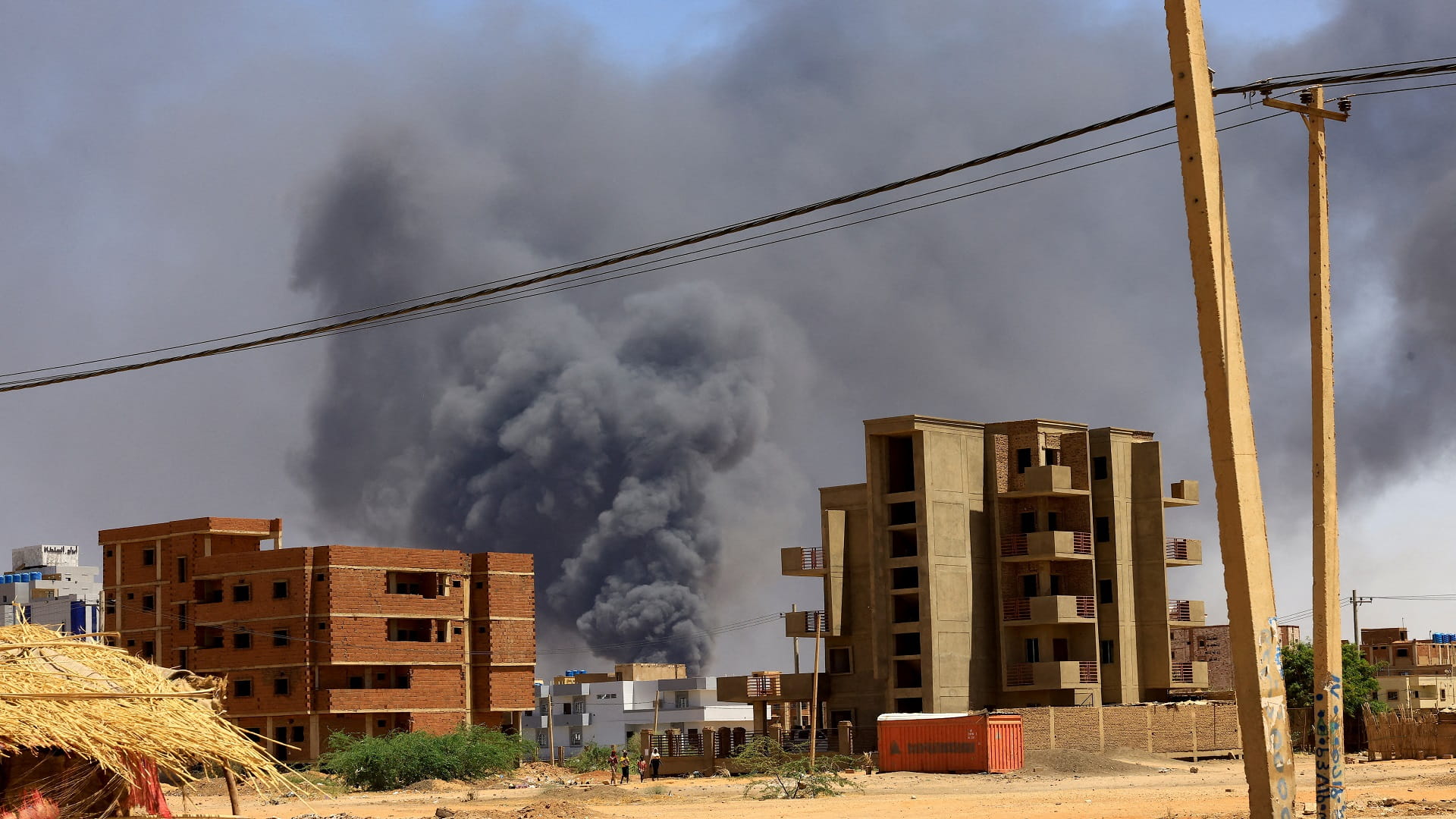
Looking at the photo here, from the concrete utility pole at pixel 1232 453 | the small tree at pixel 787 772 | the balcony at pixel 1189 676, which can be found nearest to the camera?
the concrete utility pole at pixel 1232 453

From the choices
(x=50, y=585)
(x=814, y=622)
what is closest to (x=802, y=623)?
(x=814, y=622)

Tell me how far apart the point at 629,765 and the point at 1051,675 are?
918 inches

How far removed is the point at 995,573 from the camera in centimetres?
9019

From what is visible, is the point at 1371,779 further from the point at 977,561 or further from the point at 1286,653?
the point at 1286,653

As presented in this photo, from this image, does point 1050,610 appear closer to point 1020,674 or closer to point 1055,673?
point 1055,673

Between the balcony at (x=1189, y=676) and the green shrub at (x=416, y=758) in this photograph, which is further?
the balcony at (x=1189, y=676)

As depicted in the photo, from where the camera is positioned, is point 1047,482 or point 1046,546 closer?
point 1046,546

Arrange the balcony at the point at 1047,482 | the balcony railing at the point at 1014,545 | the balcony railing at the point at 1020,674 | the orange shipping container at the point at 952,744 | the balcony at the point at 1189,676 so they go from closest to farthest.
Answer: the orange shipping container at the point at 952,744 → the balcony railing at the point at 1020,674 → the balcony at the point at 1047,482 → the balcony railing at the point at 1014,545 → the balcony at the point at 1189,676

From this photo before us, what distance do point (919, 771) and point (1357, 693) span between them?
48210 millimetres

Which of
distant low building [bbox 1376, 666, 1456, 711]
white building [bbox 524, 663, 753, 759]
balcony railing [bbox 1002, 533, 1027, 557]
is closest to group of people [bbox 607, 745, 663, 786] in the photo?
balcony railing [bbox 1002, 533, 1027, 557]

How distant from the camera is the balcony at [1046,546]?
3469 inches

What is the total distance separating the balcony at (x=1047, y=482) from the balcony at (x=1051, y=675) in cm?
923

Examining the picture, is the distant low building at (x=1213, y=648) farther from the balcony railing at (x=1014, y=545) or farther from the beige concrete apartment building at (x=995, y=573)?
the balcony railing at (x=1014, y=545)

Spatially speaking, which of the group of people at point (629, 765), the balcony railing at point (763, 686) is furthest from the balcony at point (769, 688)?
the group of people at point (629, 765)
